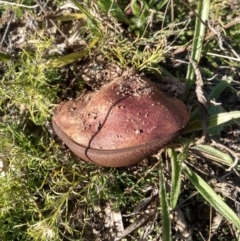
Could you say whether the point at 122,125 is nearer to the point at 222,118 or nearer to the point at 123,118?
the point at 123,118

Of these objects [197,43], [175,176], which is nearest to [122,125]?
[175,176]

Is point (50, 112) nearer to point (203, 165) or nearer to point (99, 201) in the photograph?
point (99, 201)

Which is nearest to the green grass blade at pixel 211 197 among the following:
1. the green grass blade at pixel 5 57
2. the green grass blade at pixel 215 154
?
the green grass blade at pixel 215 154

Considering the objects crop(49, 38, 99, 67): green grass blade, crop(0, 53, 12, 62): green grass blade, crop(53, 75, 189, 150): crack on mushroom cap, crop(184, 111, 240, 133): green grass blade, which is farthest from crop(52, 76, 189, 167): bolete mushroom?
crop(0, 53, 12, 62): green grass blade

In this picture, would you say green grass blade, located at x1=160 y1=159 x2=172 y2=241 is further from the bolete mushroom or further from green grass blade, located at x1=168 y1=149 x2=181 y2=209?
the bolete mushroom

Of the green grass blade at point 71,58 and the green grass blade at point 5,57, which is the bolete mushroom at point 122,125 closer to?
the green grass blade at point 71,58

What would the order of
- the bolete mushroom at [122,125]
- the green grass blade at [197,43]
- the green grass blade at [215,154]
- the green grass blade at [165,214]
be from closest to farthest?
the bolete mushroom at [122,125], the green grass blade at [165,214], the green grass blade at [215,154], the green grass blade at [197,43]
